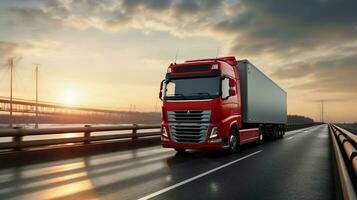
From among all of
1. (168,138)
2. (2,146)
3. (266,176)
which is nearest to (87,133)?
(168,138)

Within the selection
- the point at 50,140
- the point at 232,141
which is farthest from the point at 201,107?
the point at 50,140

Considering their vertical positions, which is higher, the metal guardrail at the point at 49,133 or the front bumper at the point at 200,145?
the metal guardrail at the point at 49,133

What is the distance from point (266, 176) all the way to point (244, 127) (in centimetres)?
721

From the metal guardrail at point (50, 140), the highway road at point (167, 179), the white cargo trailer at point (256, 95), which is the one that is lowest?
the highway road at point (167, 179)

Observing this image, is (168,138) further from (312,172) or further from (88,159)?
(312,172)

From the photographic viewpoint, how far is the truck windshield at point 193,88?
13031 millimetres

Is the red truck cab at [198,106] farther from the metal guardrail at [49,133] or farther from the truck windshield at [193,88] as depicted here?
the metal guardrail at [49,133]

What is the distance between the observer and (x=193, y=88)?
13.3 m

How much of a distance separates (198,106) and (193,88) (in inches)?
30.7

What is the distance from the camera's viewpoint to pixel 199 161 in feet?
39.8

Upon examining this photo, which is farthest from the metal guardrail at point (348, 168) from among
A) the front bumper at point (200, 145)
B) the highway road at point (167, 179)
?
the front bumper at point (200, 145)

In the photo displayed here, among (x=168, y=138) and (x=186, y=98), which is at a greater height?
(x=186, y=98)

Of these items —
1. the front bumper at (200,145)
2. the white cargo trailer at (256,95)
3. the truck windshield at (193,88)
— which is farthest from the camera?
the white cargo trailer at (256,95)

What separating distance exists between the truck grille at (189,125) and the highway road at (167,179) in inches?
42.5
